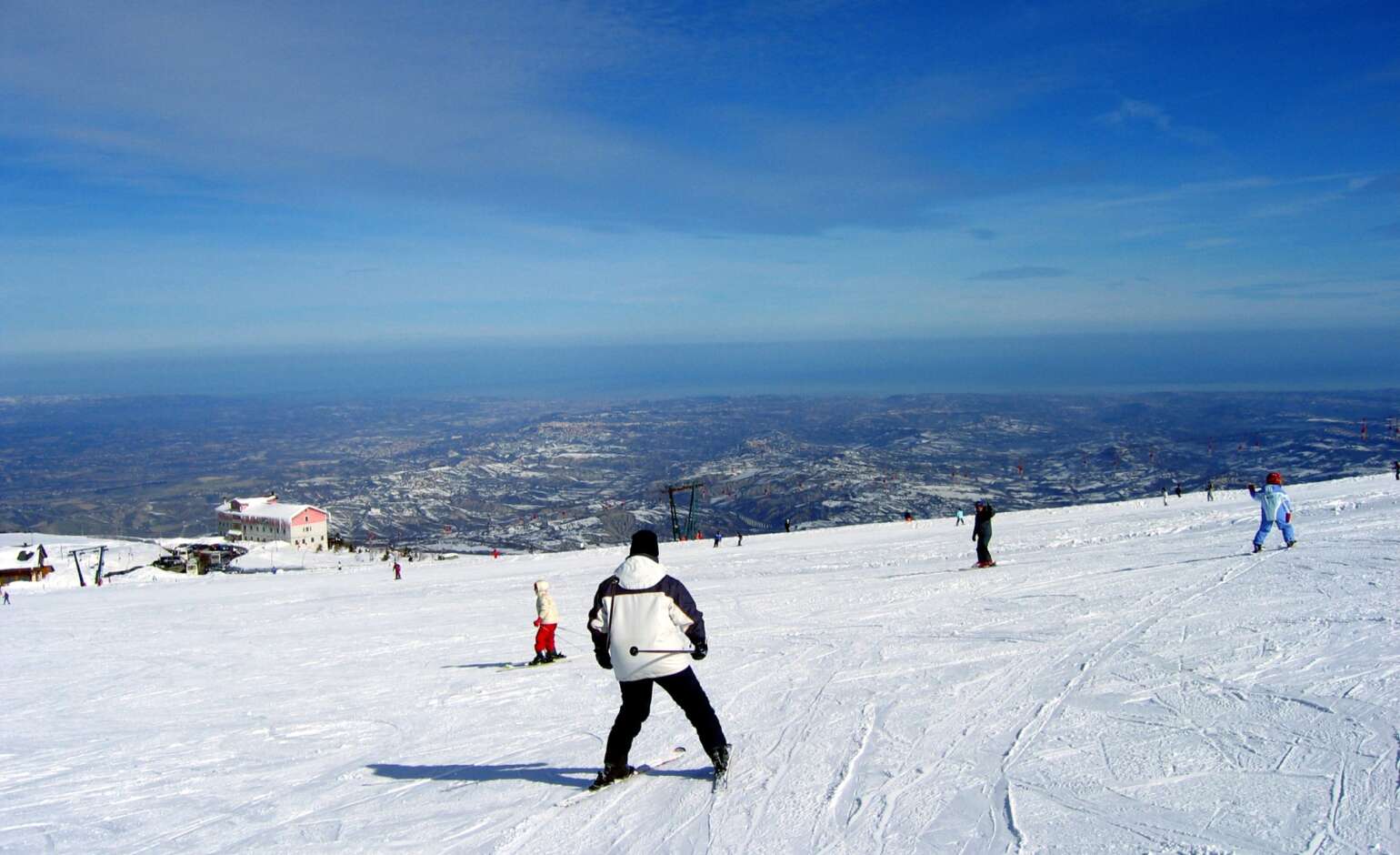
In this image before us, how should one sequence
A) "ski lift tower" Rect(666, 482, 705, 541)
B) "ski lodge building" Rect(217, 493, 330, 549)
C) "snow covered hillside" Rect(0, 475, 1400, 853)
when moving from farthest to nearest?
"ski lodge building" Rect(217, 493, 330, 549) → "ski lift tower" Rect(666, 482, 705, 541) → "snow covered hillside" Rect(0, 475, 1400, 853)

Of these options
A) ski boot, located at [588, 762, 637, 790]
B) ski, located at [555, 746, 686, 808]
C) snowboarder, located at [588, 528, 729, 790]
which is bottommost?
ski, located at [555, 746, 686, 808]

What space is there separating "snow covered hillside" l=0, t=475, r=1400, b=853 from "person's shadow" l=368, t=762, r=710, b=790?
3 cm

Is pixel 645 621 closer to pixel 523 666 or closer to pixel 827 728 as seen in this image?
pixel 827 728

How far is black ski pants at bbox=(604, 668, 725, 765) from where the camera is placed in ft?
17.5

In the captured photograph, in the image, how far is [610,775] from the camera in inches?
223

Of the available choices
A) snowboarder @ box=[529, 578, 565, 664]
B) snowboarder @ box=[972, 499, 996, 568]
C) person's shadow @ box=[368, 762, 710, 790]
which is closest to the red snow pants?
snowboarder @ box=[529, 578, 565, 664]

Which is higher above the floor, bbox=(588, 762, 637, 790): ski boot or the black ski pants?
the black ski pants

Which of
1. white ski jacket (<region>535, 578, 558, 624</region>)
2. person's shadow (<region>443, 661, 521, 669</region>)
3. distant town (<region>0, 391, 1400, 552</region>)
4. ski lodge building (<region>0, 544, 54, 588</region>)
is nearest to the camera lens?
white ski jacket (<region>535, 578, 558, 624</region>)

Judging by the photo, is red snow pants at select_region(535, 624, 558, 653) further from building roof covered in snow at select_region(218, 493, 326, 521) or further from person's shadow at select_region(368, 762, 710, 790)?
building roof covered in snow at select_region(218, 493, 326, 521)

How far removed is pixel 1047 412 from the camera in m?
145

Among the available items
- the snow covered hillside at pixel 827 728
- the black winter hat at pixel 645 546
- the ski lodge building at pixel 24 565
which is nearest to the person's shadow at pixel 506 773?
the snow covered hillside at pixel 827 728

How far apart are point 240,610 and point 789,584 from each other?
1321 centimetres

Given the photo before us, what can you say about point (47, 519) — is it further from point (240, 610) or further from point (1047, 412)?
point (1047, 412)

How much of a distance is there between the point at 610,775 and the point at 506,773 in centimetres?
103
